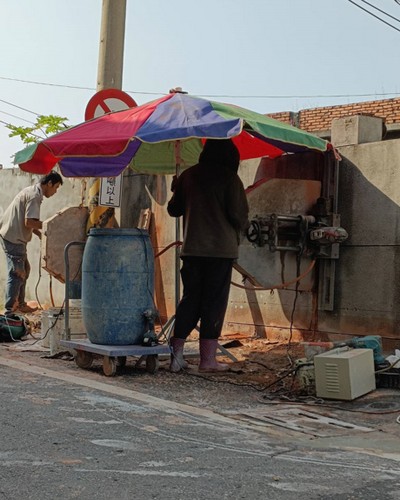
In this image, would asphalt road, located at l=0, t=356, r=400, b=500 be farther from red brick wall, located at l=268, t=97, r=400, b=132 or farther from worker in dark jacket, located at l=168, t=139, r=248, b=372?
red brick wall, located at l=268, t=97, r=400, b=132

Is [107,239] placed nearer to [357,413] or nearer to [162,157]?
[162,157]

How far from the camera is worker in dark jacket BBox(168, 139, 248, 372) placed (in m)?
7.91

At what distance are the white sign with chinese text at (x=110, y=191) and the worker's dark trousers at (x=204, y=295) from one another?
2122 mm

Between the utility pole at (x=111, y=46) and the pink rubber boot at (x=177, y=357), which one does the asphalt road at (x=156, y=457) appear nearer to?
the pink rubber boot at (x=177, y=357)

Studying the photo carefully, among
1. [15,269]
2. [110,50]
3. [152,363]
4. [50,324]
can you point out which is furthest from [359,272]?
[15,269]

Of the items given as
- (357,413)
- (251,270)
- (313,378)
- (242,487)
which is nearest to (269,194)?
(251,270)

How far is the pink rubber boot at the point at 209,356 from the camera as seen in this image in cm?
806

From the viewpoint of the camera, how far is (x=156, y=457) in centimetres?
485

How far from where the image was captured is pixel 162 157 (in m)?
9.80

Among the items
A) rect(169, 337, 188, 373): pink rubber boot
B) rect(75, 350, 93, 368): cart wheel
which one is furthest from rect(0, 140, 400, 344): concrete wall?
rect(75, 350, 93, 368): cart wheel

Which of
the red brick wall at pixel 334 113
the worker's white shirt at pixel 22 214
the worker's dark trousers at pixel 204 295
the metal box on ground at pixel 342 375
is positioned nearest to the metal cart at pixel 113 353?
the worker's dark trousers at pixel 204 295

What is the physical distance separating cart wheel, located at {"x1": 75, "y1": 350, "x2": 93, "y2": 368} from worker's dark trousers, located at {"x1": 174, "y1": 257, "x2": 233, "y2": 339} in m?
0.85

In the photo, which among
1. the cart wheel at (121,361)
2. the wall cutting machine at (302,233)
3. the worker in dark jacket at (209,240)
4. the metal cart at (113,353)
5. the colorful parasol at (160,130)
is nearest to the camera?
the colorful parasol at (160,130)

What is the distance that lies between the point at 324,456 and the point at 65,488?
5.54 feet
